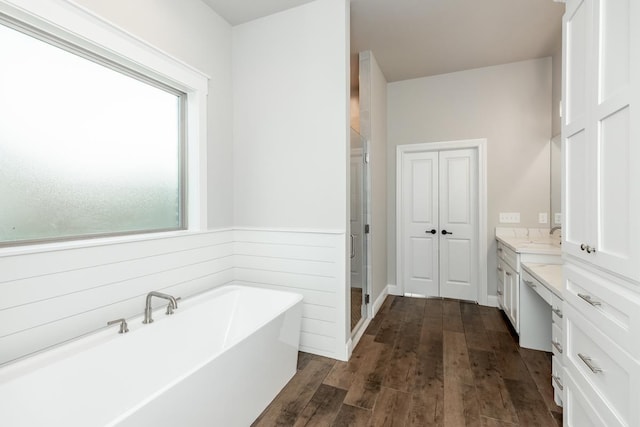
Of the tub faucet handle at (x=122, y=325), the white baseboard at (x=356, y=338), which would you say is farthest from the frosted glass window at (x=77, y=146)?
the white baseboard at (x=356, y=338)

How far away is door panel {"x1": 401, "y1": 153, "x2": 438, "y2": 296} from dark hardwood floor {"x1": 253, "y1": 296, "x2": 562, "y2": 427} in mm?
1073

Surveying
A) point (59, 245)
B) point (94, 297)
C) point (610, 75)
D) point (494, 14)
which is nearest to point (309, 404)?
point (94, 297)

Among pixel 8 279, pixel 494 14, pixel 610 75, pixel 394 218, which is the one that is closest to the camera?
pixel 610 75

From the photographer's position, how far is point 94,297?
64.2 inches

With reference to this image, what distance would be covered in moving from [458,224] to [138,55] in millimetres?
3801

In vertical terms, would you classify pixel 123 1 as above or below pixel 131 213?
above

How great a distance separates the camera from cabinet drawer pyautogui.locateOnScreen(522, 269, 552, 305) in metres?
2.01

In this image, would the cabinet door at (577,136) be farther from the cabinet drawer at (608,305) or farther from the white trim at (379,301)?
the white trim at (379,301)

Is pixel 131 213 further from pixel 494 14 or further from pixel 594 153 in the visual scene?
pixel 494 14

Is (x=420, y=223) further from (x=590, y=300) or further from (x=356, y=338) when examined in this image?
(x=590, y=300)

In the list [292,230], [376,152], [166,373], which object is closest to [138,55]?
[292,230]

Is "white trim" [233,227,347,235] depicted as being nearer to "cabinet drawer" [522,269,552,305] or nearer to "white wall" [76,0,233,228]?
"white wall" [76,0,233,228]

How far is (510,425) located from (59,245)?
2667mm

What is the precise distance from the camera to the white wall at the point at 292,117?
7.69 ft
